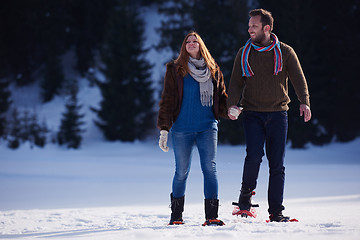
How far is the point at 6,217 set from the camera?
215 inches

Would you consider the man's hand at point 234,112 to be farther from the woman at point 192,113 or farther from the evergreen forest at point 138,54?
the evergreen forest at point 138,54

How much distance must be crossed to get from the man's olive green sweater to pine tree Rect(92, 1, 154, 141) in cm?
1752

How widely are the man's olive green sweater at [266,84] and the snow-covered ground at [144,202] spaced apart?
1150 millimetres

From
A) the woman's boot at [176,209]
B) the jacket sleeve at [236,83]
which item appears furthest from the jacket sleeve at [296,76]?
the woman's boot at [176,209]

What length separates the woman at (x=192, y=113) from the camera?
4.27 meters

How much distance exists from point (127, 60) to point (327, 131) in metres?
9.99

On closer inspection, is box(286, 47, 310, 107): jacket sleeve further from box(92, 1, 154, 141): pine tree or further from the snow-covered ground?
box(92, 1, 154, 141): pine tree

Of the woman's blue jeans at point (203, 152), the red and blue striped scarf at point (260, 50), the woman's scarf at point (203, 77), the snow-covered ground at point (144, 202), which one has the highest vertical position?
the red and blue striped scarf at point (260, 50)

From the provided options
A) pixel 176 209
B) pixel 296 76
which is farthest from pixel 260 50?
pixel 176 209

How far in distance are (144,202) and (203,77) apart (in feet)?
11.4

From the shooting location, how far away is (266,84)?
447cm

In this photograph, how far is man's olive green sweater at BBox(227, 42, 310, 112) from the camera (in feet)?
14.6

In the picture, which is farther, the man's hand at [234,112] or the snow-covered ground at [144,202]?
the man's hand at [234,112]

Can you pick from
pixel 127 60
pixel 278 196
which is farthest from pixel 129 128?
pixel 278 196
